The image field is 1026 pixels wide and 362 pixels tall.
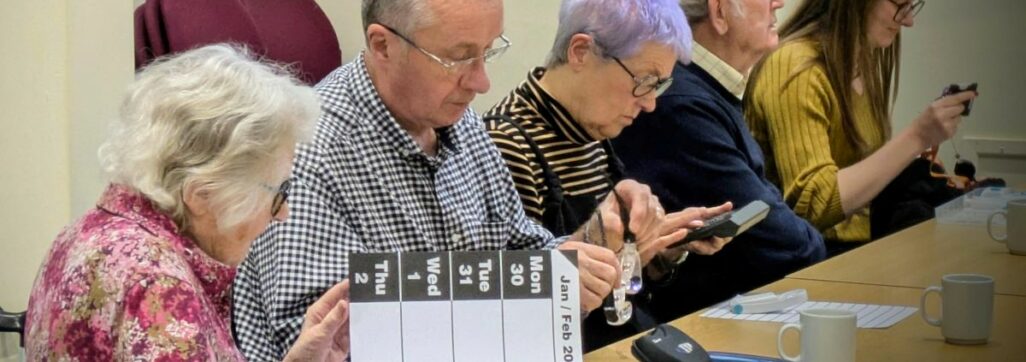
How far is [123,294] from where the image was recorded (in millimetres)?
1587

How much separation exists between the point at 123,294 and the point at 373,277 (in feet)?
0.94

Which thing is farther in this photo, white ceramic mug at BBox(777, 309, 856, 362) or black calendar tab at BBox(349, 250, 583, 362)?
white ceramic mug at BBox(777, 309, 856, 362)

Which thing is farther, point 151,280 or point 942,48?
point 942,48

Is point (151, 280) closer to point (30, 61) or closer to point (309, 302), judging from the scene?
point (309, 302)

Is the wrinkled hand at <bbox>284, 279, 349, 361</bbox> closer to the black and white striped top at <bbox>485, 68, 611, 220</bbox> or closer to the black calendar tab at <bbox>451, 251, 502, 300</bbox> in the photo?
the black calendar tab at <bbox>451, 251, 502, 300</bbox>

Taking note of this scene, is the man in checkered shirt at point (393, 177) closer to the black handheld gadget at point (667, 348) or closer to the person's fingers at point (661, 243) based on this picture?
the black handheld gadget at point (667, 348)

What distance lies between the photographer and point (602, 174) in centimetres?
279

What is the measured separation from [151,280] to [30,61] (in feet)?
4.38

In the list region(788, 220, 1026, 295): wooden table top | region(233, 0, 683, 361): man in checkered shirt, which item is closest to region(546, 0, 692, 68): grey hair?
region(233, 0, 683, 361): man in checkered shirt

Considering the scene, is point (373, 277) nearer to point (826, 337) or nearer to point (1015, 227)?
point (826, 337)

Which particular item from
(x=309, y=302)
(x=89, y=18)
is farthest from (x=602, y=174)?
(x=89, y=18)

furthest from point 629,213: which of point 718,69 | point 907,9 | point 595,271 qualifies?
point 907,9

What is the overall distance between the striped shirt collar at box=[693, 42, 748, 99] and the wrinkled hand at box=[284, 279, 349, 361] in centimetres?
151

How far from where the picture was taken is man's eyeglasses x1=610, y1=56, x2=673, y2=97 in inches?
109
